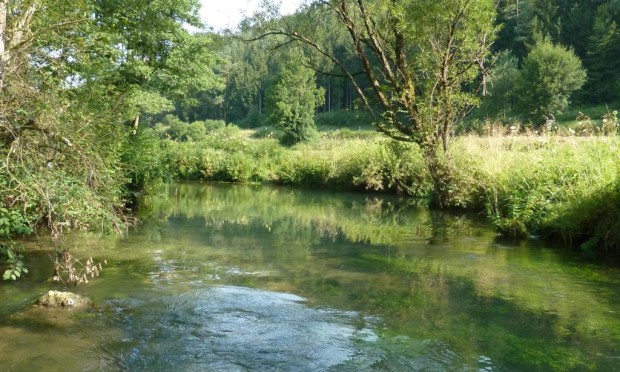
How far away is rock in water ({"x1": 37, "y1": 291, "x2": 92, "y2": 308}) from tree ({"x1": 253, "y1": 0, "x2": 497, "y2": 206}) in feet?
39.6

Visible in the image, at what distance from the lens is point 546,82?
52.6 meters

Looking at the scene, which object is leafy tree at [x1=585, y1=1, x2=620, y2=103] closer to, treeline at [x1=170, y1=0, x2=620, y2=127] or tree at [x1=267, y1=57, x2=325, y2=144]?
treeline at [x1=170, y1=0, x2=620, y2=127]

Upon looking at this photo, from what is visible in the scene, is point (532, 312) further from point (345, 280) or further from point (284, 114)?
point (284, 114)

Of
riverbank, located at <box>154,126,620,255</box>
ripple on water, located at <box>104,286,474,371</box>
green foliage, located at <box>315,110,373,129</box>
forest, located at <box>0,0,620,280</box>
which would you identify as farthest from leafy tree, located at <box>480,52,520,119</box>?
ripple on water, located at <box>104,286,474,371</box>

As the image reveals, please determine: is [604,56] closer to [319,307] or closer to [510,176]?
[510,176]

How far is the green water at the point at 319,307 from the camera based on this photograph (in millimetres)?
5570

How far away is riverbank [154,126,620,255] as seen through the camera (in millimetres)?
11383

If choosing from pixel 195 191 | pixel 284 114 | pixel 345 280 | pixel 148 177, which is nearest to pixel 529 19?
pixel 284 114

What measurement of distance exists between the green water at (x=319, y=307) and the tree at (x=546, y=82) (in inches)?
1734

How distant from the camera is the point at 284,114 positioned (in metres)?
53.0

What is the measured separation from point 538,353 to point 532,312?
1.56m

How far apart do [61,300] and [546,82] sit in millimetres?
53523

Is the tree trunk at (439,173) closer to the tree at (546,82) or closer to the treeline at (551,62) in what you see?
the treeline at (551,62)

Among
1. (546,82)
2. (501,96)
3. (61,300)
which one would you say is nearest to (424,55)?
(61,300)
